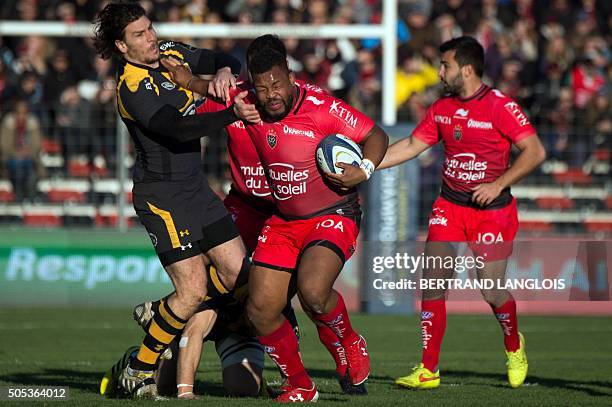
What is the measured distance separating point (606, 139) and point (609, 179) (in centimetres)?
67

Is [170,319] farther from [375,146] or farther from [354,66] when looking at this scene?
[354,66]

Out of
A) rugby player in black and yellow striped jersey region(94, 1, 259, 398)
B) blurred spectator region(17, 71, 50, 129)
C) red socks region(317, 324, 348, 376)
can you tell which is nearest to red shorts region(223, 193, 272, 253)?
rugby player in black and yellow striped jersey region(94, 1, 259, 398)

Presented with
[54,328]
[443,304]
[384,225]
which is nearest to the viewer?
[443,304]

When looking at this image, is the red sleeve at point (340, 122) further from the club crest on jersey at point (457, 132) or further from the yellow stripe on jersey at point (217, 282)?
the club crest on jersey at point (457, 132)

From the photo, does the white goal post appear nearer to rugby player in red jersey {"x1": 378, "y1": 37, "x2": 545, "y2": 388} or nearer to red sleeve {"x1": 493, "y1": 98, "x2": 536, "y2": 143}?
rugby player in red jersey {"x1": 378, "y1": 37, "x2": 545, "y2": 388}

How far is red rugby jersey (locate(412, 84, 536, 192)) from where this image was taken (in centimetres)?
933

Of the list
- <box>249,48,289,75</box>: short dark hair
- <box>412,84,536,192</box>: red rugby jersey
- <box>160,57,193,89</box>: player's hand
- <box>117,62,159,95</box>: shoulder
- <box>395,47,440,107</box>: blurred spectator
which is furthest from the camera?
<box>395,47,440,107</box>: blurred spectator

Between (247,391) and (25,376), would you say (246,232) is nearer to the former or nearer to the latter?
(247,391)

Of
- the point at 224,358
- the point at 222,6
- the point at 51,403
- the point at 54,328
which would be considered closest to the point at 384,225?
the point at 54,328

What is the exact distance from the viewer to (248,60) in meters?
7.95

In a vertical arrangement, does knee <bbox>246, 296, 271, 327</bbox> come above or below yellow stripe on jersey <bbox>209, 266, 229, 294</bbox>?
below

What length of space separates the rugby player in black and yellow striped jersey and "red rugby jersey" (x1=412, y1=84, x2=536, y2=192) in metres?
2.12

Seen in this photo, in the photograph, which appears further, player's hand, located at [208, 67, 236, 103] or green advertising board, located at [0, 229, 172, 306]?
green advertising board, located at [0, 229, 172, 306]

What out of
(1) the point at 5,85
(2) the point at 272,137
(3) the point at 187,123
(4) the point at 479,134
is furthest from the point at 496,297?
(1) the point at 5,85
